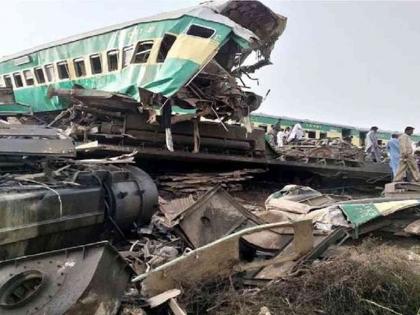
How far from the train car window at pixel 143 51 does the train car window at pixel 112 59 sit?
0.76 m

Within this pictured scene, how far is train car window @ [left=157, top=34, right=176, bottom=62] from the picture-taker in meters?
9.96

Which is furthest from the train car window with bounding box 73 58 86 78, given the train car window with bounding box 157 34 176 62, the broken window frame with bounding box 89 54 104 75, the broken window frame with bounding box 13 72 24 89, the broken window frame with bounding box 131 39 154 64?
the broken window frame with bounding box 13 72 24 89

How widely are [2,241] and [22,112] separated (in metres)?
9.74

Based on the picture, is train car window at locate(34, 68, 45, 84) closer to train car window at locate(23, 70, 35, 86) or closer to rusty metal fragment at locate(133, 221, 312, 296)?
train car window at locate(23, 70, 35, 86)

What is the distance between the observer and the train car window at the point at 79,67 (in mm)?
11953

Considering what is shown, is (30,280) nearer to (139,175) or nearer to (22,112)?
(139,175)

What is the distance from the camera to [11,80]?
14906 millimetres

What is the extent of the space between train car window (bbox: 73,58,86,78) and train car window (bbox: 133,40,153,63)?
6.95 ft

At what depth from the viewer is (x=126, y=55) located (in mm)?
10727

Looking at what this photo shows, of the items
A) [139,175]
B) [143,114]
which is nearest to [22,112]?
[143,114]

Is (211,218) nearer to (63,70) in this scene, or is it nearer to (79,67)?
(79,67)

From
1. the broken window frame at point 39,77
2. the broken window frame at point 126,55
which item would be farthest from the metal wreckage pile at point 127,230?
the broken window frame at point 39,77

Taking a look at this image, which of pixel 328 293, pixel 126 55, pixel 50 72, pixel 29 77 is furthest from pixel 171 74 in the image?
pixel 29 77

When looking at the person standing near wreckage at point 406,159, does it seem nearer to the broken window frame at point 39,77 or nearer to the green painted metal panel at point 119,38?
the green painted metal panel at point 119,38
